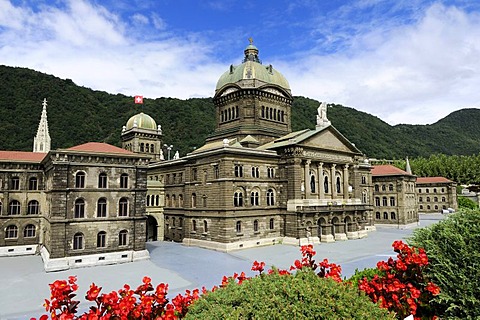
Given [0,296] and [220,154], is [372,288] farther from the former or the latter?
[220,154]

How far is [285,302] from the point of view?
7.90 m

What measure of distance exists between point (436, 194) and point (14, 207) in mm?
92628

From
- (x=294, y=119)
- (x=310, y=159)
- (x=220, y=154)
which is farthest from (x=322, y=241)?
(x=294, y=119)

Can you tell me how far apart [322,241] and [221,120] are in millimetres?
25092

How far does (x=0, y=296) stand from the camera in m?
22.4

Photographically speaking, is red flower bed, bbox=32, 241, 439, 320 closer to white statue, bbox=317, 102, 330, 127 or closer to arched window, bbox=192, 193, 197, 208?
arched window, bbox=192, 193, 197, 208

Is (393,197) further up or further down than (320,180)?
further down

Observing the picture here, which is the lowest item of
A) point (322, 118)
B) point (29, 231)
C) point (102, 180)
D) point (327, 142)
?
A: point (29, 231)

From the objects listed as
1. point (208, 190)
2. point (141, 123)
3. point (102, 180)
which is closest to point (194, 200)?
point (208, 190)

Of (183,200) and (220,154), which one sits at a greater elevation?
(220,154)

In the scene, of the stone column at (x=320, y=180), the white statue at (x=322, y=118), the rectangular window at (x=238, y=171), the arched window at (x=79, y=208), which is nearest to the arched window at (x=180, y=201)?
the rectangular window at (x=238, y=171)

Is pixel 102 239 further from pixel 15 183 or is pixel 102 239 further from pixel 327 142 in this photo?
pixel 327 142

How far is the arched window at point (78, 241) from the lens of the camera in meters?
30.8

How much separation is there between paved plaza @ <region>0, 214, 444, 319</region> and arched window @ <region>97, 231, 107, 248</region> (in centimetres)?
219
